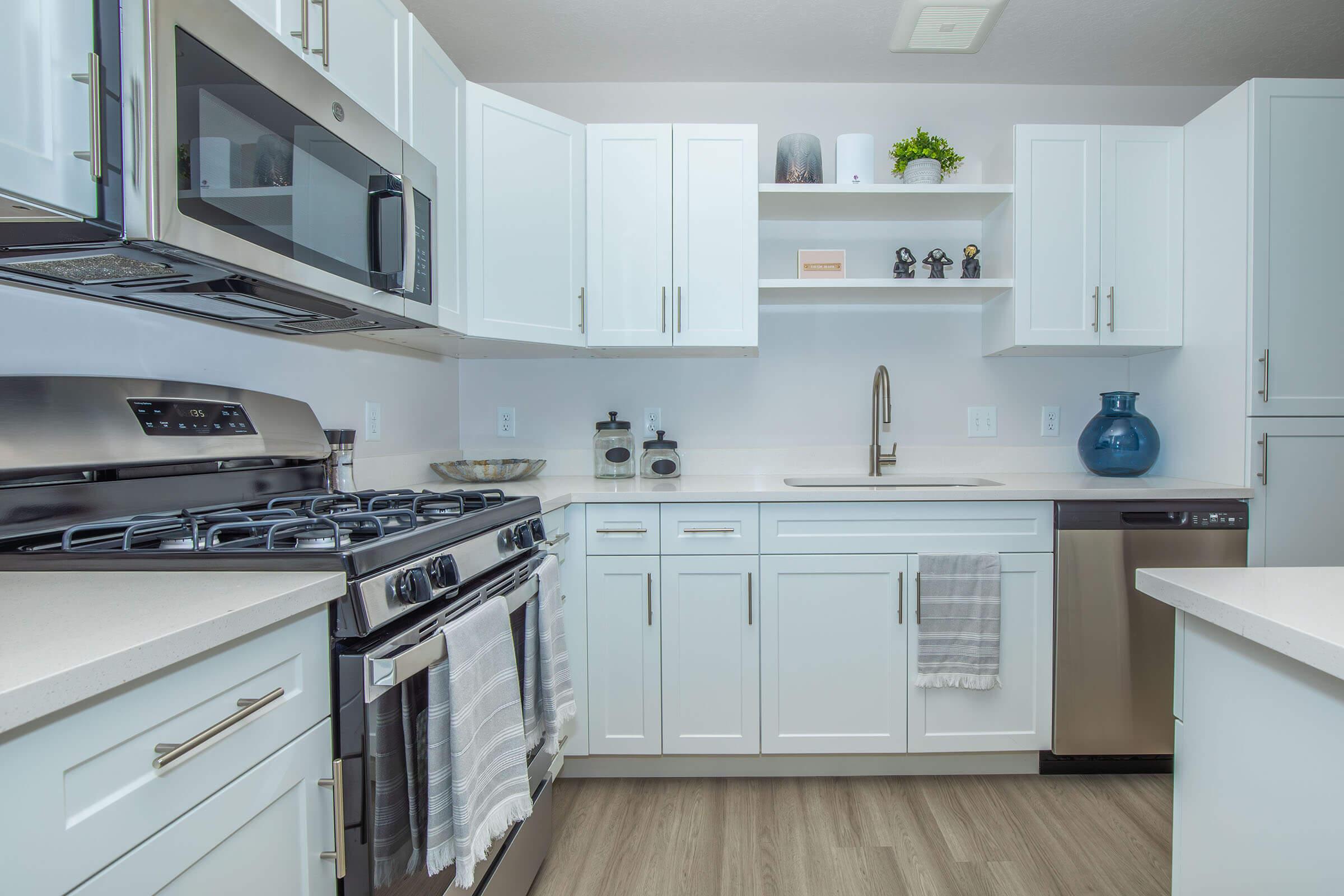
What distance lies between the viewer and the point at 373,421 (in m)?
1.99

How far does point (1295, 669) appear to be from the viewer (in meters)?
0.77

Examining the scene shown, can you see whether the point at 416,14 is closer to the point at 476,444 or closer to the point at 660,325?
the point at 660,325

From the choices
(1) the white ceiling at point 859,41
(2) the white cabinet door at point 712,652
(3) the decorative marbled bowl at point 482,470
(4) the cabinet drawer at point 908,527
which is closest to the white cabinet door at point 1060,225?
(1) the white ceiling at point 859,41

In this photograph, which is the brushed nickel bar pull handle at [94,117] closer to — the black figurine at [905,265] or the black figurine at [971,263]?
the black figurine at [905,265]

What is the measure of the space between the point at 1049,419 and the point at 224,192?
2.70 meters

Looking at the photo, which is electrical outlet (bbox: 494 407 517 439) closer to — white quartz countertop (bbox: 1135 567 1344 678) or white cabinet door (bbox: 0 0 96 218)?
white cabinet door (bbox: 0 0 96 218)

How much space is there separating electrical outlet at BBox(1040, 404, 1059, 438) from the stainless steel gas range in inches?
82.8

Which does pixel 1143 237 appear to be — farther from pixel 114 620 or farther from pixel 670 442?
pixel 114 620

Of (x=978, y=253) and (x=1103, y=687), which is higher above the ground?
(x=978, y=253)

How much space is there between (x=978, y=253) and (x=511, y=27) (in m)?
1.83

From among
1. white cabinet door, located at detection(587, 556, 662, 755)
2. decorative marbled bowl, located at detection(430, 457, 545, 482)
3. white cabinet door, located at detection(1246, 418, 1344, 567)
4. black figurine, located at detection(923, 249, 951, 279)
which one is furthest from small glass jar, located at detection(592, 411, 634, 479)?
white cabinet door, located at detection(1246, 418, 1344, 567)

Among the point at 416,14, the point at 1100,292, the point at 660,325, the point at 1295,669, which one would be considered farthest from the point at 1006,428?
the point at 416,14

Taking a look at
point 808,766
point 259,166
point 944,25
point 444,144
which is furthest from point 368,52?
point 808,766

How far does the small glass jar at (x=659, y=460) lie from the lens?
7.98 feet
